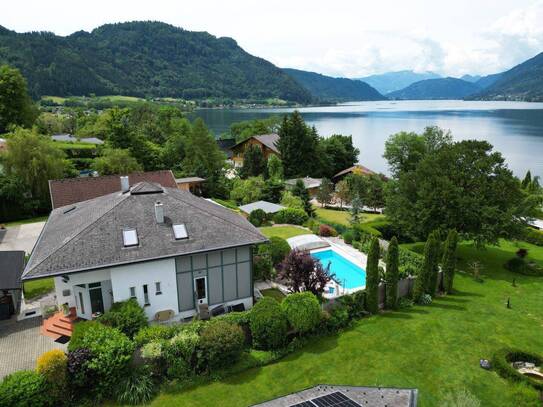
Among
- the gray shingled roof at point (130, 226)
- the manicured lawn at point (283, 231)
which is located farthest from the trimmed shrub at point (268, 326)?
the manicured lawn at point (283, 231)

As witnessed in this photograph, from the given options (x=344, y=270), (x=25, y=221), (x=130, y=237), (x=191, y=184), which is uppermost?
(x=130, y=237)

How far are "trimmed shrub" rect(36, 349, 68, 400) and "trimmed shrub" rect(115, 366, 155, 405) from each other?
1.92 metres

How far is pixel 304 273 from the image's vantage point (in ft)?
68.6

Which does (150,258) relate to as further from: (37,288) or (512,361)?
(512,361)

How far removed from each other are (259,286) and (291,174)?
143ft

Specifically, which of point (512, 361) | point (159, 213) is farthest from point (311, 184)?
point (512, 361)

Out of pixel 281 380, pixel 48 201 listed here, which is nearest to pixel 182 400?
pixel 281 380

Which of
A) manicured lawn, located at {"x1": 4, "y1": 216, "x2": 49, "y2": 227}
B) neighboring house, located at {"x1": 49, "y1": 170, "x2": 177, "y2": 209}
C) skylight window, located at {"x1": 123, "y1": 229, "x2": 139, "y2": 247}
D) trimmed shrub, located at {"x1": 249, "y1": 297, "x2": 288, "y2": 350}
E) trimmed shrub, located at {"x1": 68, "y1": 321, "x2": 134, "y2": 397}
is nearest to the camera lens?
trimmed shrub, located at {"x1": 68, "y1": 321, "x2": 134, "y2": 397}

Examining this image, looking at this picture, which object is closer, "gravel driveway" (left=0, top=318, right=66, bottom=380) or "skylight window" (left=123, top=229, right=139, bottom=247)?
"gravel driveway" (left=0, top=318, right=66, bottom=380)

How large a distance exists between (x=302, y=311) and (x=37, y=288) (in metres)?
16.7

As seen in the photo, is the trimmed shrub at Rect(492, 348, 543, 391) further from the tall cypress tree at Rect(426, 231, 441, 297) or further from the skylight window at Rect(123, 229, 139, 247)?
the skylight window at Rect(123, 229, 139, 247)

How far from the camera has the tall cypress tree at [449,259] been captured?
76.9ft

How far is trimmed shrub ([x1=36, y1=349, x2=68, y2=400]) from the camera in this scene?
1325 centimetres

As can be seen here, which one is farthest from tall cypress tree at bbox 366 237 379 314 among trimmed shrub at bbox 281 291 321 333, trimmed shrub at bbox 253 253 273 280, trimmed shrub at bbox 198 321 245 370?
trimmed shrub at bbox 198 321 245 370
